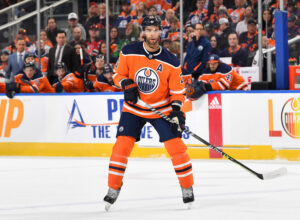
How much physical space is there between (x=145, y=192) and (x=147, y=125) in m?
2.43

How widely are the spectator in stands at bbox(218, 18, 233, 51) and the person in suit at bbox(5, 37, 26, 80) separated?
109 inches

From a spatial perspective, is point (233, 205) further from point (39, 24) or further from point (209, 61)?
point (39, 24)

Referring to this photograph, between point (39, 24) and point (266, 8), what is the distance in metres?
3.21

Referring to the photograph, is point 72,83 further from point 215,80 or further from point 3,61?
point 215,80

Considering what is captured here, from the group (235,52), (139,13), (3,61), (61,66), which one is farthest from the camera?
(3,61)

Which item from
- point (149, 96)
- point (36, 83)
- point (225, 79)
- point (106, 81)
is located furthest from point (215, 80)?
point (149, 96)

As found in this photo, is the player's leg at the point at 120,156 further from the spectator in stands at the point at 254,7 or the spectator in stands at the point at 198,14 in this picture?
the spectator in stands at the point at 198,14

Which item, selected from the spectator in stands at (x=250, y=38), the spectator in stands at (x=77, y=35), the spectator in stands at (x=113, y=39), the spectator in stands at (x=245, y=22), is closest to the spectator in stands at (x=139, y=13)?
the spectator in stands at (x=113, y=39)

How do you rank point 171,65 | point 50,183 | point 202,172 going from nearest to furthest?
1. point 171,65
2. point 50,183
3. point 202,172

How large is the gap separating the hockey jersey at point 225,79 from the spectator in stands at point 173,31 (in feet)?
2.65

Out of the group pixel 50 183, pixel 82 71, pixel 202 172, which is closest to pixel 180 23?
pixel 82 71

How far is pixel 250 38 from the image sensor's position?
7.79 m

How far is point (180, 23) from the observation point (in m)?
8.12

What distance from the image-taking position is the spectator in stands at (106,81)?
792 cm
